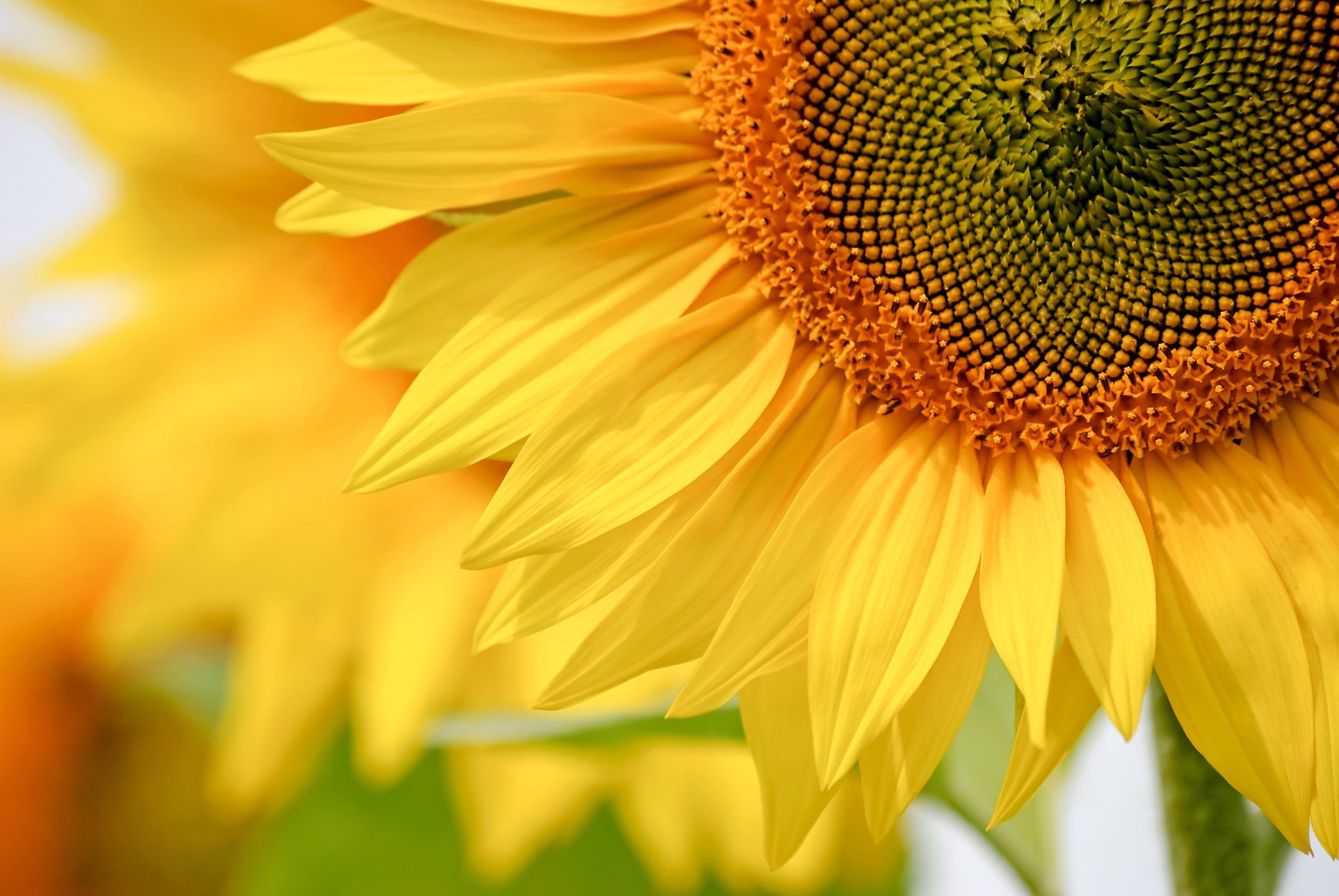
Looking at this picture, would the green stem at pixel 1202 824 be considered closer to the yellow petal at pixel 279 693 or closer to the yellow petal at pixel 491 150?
the yellow petal at pixel 491 150

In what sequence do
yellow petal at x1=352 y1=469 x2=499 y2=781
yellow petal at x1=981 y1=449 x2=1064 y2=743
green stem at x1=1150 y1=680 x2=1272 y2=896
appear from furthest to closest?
yellow petal at x1=352 y1=469 x2=499 y2=781, green stem at x1=1150 y1=680 x2=1272 y2=896, yellow petal at x1=981 y1=449 x2=1064 y2=743

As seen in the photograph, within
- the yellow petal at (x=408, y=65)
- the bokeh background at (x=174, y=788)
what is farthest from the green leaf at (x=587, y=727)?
the yellow petal at (x=408, y=65)

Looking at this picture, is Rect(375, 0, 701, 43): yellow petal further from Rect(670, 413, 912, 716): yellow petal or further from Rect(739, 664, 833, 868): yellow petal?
Rect(739, 664, 833, 868): yellow petal

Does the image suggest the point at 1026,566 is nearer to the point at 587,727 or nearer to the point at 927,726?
the point at 927,726

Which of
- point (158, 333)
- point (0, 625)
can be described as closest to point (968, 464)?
point (158, 333)

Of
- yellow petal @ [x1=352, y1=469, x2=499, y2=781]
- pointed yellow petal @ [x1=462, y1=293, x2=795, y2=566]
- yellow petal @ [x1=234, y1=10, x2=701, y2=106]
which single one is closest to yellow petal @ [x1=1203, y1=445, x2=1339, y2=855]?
pointed yellow petal @ [x1=462, y1=293, x2=795, y2=566]

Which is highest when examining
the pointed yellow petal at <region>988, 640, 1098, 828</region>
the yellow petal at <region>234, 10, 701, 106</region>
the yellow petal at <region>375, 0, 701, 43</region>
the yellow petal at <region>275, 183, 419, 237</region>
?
the yellow petal at <region>375, 0, 701, 43</region>

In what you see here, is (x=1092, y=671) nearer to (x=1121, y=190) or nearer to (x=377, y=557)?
(x=1121, y=190)
